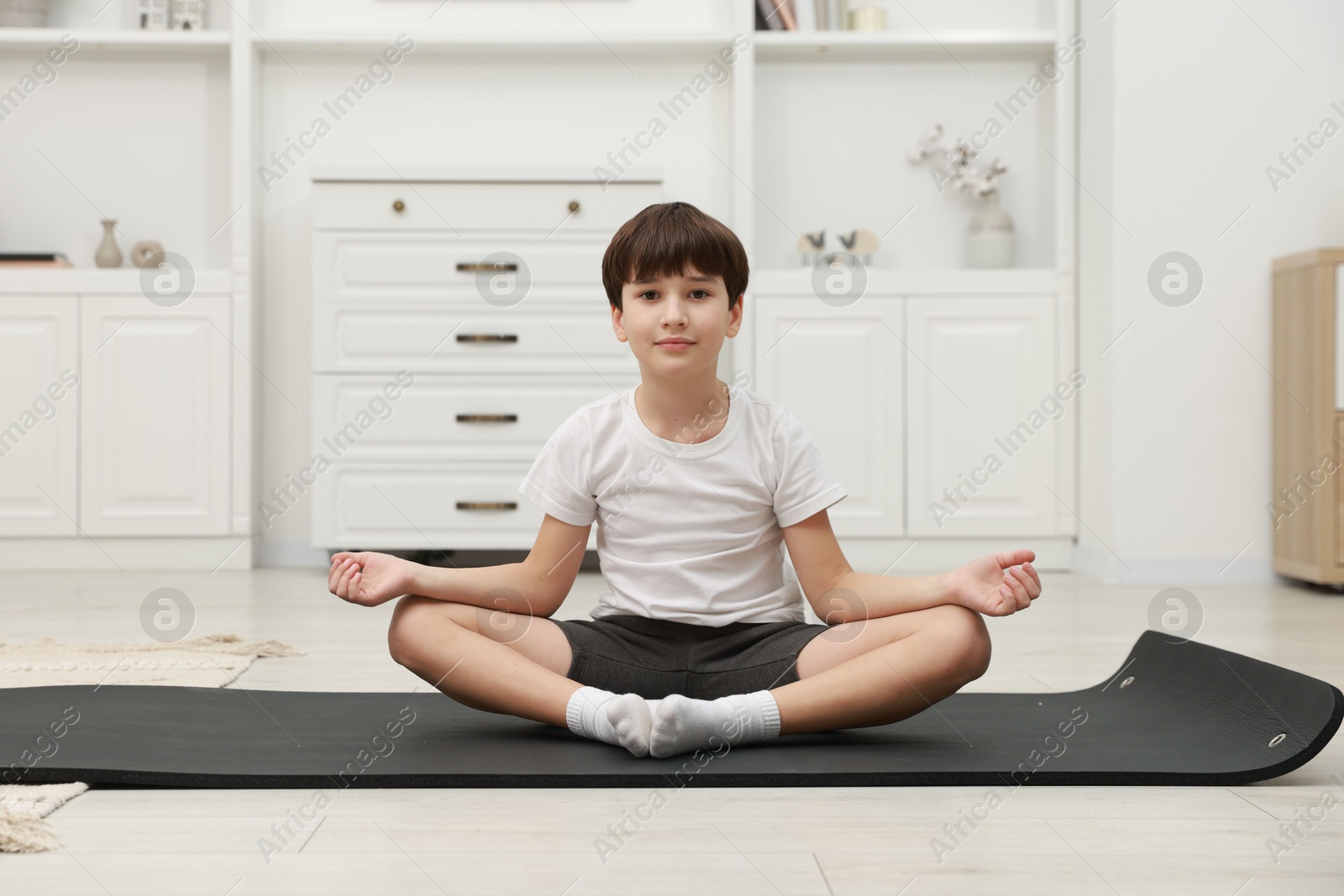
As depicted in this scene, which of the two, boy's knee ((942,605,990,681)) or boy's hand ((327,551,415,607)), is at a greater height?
boy's hand ((327,551,415,607))

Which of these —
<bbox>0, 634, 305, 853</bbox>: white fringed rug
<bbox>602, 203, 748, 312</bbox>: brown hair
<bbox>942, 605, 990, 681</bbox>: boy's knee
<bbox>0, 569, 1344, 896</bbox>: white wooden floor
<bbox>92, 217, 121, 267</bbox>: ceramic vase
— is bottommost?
<bbox>0, 634, 305, 853</bbox>: white fringed rug

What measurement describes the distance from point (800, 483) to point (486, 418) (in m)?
1.76

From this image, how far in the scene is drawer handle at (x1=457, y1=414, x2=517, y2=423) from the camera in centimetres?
294

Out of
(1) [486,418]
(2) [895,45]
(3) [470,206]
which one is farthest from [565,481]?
(2) [895,45]

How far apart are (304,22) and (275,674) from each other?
7.40 feet

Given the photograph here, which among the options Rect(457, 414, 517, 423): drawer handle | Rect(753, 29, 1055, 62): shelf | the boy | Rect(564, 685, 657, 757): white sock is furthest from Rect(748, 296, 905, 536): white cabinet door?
Rect(564, 685, 657, 757): white sock

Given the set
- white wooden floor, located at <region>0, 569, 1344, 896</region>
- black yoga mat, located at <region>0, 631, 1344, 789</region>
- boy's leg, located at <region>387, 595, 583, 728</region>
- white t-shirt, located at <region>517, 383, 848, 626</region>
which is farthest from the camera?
white t-shirt, located at <region>517, 383, 848, 626</region>

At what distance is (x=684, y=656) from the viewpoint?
1274 millimetres

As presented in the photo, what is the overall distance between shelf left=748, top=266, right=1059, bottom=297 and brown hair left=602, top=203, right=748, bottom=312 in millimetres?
1753

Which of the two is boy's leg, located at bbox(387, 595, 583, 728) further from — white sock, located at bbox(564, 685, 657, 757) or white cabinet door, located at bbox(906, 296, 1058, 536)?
white cabinet door, located at bbox(906, 296, 1058, 536)

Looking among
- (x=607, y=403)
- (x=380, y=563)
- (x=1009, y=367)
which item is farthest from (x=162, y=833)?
(x=1009, y=367)

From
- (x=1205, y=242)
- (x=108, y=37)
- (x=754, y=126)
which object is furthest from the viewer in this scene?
(x=754, y=126)

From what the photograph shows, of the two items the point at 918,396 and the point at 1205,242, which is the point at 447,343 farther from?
the point at 1205,242

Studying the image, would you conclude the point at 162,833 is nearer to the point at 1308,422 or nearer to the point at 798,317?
the point at 798,317
